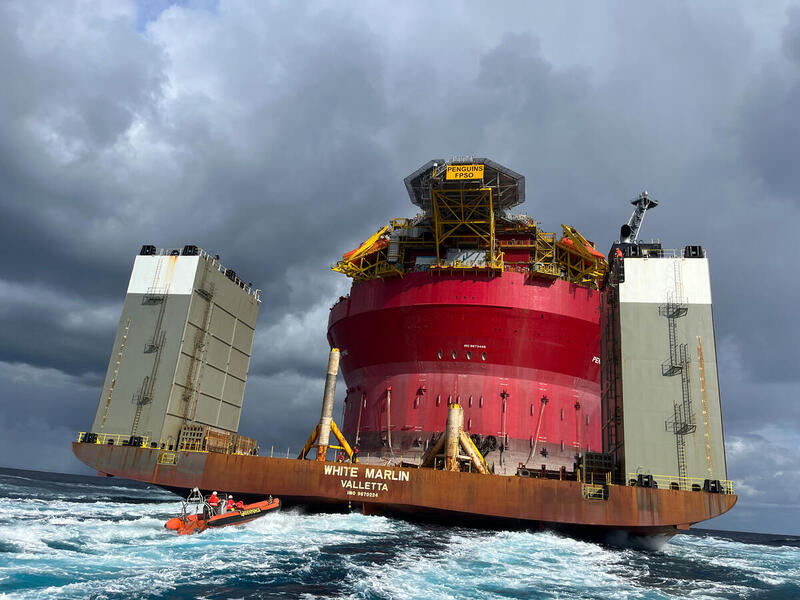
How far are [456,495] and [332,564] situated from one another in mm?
Result: 8704

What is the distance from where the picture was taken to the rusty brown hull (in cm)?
2219

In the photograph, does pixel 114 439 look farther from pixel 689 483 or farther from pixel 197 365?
pixel 689 483

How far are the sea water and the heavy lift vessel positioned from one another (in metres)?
1.72

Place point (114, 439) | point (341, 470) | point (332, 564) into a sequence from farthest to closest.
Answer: point (114, 439), point (341, 470), point (332, 564)

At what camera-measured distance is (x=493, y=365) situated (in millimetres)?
29328

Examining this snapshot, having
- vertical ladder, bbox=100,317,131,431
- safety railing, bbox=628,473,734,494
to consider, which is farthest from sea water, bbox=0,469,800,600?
vertical ladder, bbox=100,317,131,431

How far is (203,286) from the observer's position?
100 feet

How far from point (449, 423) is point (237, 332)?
50.9 feet

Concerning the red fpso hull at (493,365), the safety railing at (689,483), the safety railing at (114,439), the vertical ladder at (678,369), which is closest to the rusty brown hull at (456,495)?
the safety railing at (689,483)

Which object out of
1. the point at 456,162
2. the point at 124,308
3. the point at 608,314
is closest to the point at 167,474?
the point at 124,308

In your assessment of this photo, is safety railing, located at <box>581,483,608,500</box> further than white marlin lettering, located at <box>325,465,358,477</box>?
No

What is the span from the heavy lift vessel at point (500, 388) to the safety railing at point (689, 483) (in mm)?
78

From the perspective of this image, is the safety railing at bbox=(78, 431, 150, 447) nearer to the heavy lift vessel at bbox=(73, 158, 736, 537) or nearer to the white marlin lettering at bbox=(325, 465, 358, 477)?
the heavy lift vessel at bbox=(73, 158, 736, 537)

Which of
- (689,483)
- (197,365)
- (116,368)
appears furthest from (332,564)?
(116,368)
